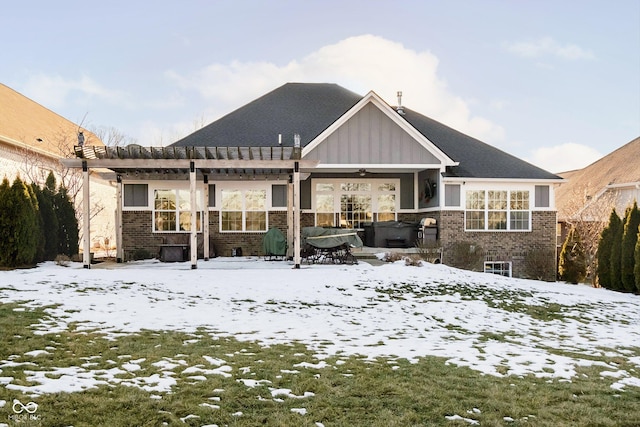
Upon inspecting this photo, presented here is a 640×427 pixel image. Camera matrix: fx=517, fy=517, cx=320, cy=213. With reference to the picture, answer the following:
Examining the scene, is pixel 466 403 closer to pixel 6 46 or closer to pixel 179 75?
pixel 6 46

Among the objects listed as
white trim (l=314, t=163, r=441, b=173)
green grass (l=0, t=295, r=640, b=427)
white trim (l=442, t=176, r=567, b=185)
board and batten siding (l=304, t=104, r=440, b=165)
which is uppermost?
board and batten siding (l=304, t=104, r=440, b=165)

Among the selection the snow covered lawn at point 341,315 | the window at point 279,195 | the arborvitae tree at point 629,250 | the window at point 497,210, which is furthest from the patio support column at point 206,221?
the arborvitae tree at point 629,250

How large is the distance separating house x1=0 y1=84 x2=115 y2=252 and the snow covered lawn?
914 cm

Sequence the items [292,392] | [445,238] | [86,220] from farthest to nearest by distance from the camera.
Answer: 1. [445,238]
2. [86,220]
3. [292,392]

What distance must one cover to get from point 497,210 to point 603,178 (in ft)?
41.7

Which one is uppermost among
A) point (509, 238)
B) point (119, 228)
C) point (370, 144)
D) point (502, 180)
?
point (370, 144)

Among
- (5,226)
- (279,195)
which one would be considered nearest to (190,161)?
(5,226)

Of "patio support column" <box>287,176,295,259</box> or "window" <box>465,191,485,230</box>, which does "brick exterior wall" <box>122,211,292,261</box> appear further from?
"window" <box>465,191,485,230</box>

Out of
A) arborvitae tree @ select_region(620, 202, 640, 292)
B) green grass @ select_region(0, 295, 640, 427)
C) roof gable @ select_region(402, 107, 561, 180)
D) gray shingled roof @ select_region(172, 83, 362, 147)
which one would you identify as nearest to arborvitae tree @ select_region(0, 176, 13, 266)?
gray shingled roof @ select_region(172, 83, 362, 147)

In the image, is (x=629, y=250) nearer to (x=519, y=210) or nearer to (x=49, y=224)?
(x=519, y=210)

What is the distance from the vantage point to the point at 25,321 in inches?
304

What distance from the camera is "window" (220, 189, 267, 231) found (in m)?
18.9

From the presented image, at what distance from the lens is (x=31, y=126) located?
78.8 feet

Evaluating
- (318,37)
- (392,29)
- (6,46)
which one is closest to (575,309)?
(392,29)
